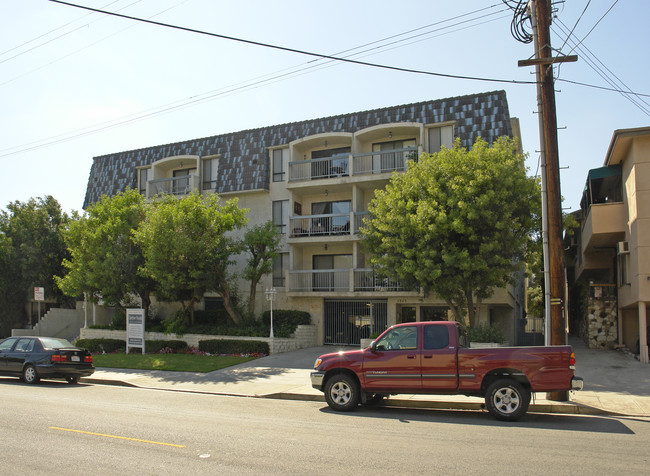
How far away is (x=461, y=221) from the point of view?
60.5ft

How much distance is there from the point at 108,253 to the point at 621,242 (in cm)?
2088

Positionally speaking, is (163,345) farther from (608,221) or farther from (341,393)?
(608,221)

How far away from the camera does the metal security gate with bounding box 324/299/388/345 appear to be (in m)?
25.5

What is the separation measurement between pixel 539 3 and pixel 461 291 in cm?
1128

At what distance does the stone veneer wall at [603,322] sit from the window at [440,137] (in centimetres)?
901

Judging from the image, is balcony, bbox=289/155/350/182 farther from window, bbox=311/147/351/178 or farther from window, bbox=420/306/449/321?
window, bbox=420/306/449/321

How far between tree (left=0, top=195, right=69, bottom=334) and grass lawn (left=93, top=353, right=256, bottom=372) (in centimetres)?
1209

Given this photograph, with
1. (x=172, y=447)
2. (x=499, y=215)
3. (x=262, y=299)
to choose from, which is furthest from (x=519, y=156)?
(x=172, y=447)

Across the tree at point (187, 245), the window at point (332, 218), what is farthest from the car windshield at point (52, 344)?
the window at point (332, 218)

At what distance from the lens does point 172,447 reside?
765 cm

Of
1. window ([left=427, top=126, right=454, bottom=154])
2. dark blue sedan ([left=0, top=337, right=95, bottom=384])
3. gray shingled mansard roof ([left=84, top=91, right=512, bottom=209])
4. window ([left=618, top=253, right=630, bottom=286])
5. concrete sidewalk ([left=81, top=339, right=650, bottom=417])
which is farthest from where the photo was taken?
window ([left=427, top=126, right=454, bottom=154])

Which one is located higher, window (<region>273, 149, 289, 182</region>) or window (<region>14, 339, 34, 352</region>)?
A: window (<region>273, 149, 289, 182</region>)

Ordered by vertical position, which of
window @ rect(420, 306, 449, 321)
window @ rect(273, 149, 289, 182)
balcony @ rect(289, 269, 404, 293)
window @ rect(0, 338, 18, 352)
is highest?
window @ rect(273, 149, 289, 182)

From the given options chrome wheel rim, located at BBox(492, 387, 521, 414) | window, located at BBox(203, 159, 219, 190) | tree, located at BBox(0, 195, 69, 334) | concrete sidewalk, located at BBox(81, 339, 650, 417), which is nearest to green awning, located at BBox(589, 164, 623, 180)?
concrete sidewalk, located at BBox(81, 339, 650, 417)
